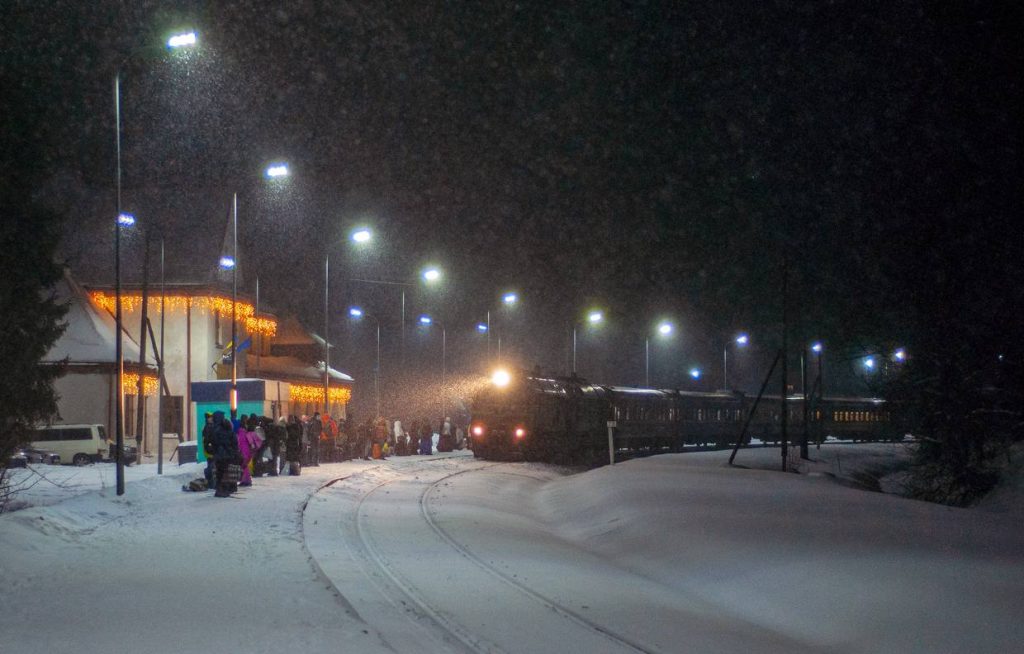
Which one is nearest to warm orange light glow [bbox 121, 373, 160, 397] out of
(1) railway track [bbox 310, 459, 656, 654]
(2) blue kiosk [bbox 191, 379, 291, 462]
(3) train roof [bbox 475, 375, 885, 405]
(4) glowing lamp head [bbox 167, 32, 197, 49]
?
(2) blue kiosk [bbox 191, 379, 291, 462]

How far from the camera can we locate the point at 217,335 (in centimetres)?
4628

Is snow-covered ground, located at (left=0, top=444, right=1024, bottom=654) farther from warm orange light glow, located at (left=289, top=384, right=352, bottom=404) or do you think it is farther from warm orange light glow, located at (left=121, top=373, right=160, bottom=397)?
warm orange light glow, located at (left=289, top=384, right=352, bottom=404)

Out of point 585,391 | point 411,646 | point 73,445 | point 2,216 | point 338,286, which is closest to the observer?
point 411,646

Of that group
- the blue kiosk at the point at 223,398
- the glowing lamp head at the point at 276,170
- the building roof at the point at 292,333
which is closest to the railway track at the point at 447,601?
the glowing lamp head at the point at 276,170

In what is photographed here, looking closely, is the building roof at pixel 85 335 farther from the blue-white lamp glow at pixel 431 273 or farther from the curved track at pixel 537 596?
the curved track at pixel 537 596

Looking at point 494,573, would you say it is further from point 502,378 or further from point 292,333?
point 292,333

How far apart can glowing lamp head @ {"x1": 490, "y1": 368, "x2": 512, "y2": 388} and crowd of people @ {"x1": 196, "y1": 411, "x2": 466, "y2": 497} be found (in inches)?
209

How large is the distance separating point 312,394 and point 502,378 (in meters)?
17.2

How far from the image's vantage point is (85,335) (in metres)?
40.9

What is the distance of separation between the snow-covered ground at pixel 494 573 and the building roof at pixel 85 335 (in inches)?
664

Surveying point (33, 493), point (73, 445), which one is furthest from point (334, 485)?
point (73, 445)

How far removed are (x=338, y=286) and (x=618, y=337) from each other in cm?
2902

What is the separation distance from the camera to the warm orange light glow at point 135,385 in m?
40.2

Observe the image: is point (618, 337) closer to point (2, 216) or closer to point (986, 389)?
point (986, 389)
